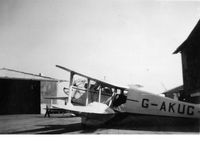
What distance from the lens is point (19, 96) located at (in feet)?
61.0

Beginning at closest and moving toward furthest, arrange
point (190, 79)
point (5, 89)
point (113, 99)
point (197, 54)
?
point (113, 99) → point (197, 54) → point (190, 79) → point (5, 89)

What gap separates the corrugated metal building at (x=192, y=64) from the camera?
1013 cm

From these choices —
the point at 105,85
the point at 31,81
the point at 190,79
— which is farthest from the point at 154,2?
the point at 31,81

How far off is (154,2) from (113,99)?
4.10 meters

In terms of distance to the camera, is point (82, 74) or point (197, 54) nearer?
point (82, 74)

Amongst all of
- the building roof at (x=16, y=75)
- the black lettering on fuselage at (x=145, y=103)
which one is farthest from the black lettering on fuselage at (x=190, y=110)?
the building roof at (x=16, y=75)

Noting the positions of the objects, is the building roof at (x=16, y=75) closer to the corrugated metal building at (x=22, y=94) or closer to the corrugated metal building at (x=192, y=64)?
the corrugated metal building at (x=22, y=94)

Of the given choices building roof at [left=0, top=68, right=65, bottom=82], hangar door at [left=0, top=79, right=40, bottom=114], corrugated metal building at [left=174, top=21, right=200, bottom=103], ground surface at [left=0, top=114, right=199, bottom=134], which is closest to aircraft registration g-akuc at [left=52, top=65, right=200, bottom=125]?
ground surface at [left=0, top=114, right=199, bottom=134]

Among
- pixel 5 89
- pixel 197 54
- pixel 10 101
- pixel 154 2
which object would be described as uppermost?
pixel 154 2

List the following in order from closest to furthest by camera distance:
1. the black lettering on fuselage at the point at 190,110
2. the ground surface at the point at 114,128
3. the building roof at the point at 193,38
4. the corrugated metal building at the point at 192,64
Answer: the ground surface at the point at 114,128 < the black lettering on fuselage at the point at 190,110 < the building roof at the point at 193,38 < the corrugated metal building at the point at 192,64

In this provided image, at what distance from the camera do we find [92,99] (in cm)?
742

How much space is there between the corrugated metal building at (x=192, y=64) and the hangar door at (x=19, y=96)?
14949 millimetres

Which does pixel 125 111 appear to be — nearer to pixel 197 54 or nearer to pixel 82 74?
pixel 82 74

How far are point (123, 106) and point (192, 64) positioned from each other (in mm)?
7304
